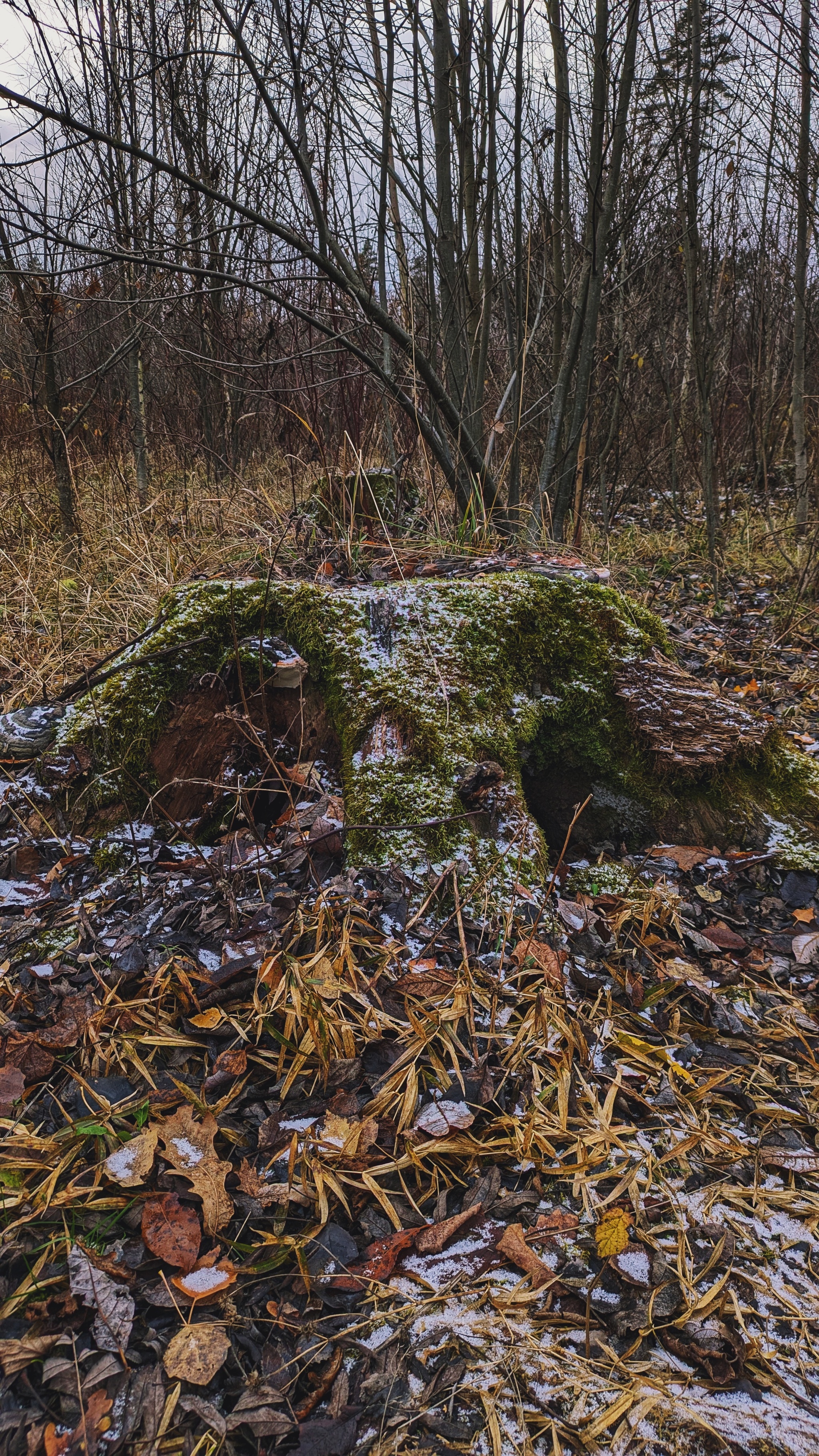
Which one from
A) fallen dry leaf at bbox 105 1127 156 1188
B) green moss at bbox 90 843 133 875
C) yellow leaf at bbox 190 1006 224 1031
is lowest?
fallen dry leaf at bbox 105 1127 156 1188

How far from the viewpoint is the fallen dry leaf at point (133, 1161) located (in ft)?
4.25

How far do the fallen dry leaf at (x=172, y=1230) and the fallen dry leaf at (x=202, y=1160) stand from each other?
0.03 m

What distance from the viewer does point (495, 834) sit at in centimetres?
207

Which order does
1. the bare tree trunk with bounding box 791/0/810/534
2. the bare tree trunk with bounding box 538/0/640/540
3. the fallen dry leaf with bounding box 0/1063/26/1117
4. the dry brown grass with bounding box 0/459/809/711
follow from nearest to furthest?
1. the fallen dry leaf with bounding box 0/1063/26/1117
2. the dry brown grass with bounding box 0/459/809/711
3. the bare tree trunk with bounding box 538/0/640/540
4. the bare tree trunk with bounding box 791/0/810/534

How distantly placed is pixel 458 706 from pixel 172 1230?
4.90 feet

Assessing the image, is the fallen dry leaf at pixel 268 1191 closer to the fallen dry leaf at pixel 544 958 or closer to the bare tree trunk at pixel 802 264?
the fallen dry leaf at pixel 544 958

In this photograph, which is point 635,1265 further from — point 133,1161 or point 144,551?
point 144,551

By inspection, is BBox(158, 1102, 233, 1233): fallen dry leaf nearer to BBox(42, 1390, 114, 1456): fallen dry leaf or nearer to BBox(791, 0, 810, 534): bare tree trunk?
BBox(42, 1390, 114, 1456): fallen dry leaf

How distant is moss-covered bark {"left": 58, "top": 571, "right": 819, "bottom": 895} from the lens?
6.91ft

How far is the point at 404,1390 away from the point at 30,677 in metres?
2.94

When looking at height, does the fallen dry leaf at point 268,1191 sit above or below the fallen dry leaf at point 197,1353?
above

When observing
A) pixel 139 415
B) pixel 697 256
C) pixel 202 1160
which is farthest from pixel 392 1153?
pixel 139 415

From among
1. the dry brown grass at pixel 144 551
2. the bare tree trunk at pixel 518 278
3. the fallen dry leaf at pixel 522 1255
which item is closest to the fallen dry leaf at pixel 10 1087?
the fallen dry leaf at pixel 522 1255

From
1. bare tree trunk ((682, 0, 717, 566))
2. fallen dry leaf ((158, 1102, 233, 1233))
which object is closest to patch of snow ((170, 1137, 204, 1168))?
fallen dry leaf ((158, 1102, 233, 1233))
